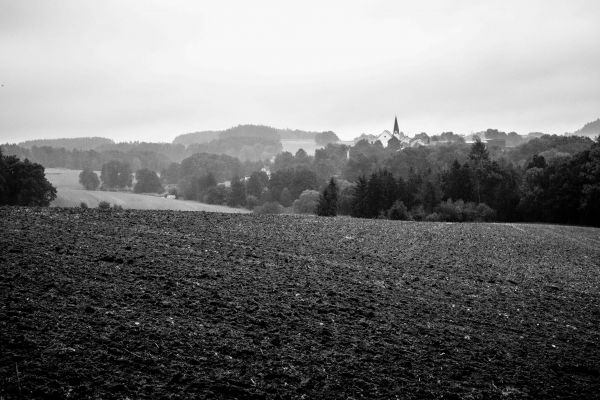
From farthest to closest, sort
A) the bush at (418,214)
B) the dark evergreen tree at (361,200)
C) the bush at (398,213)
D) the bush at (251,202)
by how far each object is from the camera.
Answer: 1. the bush at (251,202)
2. the dark evergreen tree at (361,200)
3. the bush at (418,214)
4. the bush at (398,213)

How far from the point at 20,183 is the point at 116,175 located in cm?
7189

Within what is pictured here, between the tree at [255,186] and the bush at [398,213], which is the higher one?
the tree at [255,186]

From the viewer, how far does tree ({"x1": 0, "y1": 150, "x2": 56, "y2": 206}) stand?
46438 mm

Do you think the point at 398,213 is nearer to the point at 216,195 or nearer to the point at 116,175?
the point at 216,195

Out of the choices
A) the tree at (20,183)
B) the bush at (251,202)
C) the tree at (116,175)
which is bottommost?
the bush at (251,202)

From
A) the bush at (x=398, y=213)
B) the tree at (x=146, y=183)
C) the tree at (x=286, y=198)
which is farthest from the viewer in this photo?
the tree at (x=146, y=183)

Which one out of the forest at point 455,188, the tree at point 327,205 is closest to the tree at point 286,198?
the forest at point 455,188

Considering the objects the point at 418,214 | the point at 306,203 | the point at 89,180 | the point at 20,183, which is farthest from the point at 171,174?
the point at 20,183

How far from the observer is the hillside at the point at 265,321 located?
7.73 meters

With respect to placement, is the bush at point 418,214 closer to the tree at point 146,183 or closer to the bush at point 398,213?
the bush at point 398,213

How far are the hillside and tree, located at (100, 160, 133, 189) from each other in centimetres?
10174

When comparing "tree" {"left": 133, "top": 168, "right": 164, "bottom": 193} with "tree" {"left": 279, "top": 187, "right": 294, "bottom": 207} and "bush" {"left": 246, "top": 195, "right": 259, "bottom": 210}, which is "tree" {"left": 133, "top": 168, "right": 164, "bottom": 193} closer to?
"bush" {"left": 246, "top": 195, "right": 259, "bottom": 210}

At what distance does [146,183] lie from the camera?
392 ft

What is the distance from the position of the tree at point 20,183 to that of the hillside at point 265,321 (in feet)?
99.3
